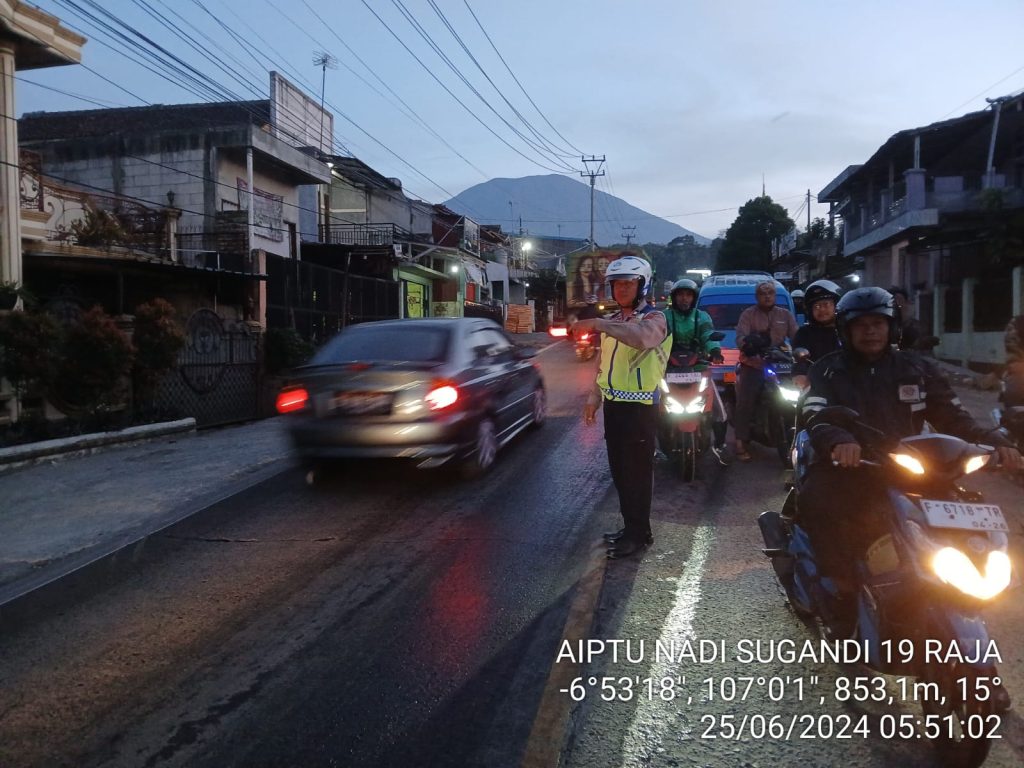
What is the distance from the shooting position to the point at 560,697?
3270mm

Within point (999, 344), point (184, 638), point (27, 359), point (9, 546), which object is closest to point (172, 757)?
point (184, 638)

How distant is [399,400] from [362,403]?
338mm

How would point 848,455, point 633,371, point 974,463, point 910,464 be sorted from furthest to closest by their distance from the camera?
1. point 633,371
2. point 848,455
3. point 910,464
4. point 974,463

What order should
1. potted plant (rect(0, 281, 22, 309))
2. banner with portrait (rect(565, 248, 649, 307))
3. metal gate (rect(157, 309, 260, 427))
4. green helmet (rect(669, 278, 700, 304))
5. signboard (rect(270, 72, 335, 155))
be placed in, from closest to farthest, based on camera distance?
green helmet (rect(669, 278, 700, 304)), potted plant (rect(0, 281, 22, 309)), metal gate (rect(157, 309, 260, 427)), banner with portrait (rect(565, 248, 649, 307)), signboard (rect(270, 72, 335, 155))

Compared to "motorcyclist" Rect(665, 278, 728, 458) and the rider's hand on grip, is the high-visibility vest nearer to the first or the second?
the rider's hand on grip

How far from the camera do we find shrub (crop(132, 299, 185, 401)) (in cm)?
1088

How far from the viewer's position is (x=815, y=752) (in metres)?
2.83

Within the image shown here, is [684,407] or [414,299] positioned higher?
[414,299]

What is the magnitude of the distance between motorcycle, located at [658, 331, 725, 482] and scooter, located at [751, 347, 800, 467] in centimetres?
64

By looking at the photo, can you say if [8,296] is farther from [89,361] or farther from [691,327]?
[691,327]

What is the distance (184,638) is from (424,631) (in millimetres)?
1275

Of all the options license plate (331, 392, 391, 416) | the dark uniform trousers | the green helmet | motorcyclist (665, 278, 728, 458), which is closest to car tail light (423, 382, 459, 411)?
license plate (331, 392, 391, 416)

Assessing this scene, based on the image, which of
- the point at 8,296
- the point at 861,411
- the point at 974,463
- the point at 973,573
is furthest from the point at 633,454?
the point at 8,296

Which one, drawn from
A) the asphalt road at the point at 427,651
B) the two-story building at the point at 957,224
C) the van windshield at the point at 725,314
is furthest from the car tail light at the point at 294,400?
the two-story building at the point at 957,224
